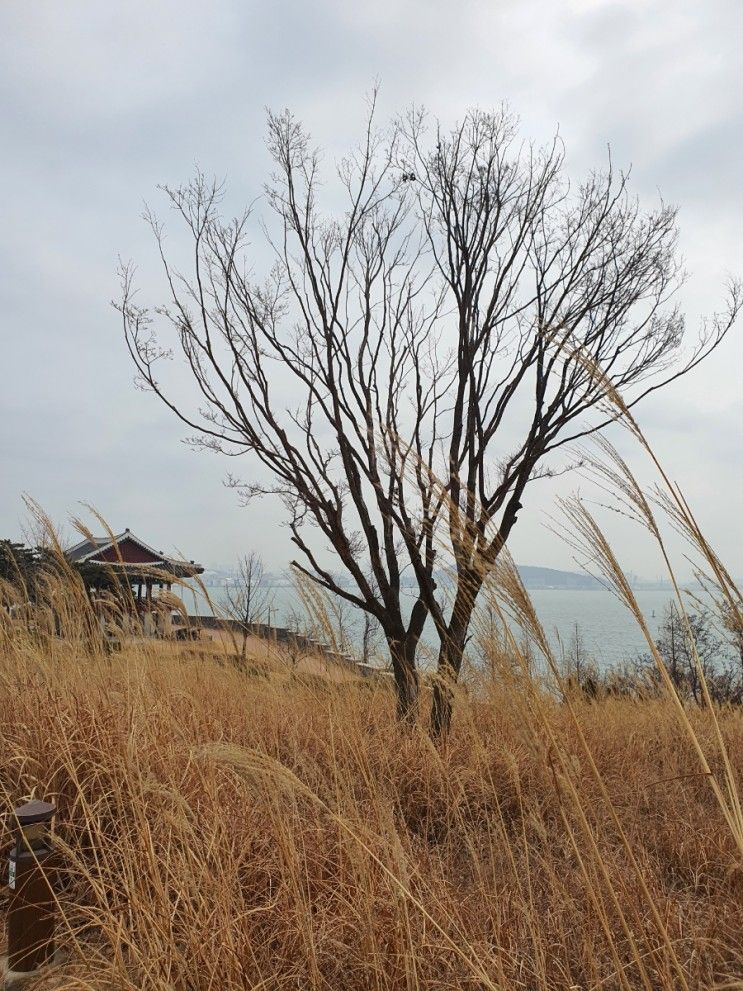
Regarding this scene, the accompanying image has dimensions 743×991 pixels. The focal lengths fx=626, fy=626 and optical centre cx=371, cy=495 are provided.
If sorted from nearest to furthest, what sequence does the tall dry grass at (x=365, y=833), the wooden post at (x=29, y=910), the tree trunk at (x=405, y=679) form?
1. the tall dry grass at (x=365, y=833)
2. the wooden post at (x=29, y=910)
3. the tree trunk at (x=405, y=679)

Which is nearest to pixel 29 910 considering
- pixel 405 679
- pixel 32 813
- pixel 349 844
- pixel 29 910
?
pixel 29 910

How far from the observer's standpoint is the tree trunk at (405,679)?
4211mm

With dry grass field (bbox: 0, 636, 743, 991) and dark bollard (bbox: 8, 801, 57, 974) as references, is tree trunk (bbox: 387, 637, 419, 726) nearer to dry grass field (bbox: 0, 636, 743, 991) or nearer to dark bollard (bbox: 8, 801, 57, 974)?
dry grass field (bbox: 0, 636, 743, 991)

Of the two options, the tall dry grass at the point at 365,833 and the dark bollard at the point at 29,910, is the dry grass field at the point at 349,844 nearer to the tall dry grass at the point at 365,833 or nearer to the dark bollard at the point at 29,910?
the tall dry grass at the point at 365,833

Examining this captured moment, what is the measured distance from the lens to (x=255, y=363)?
4996mm

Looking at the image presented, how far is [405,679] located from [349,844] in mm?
2465

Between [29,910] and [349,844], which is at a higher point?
[349,844]

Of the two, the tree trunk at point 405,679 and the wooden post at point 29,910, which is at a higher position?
the tree trunk at point 405,679

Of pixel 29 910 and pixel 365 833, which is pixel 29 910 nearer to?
pixel 29 910

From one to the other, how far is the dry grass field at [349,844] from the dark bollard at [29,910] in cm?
11

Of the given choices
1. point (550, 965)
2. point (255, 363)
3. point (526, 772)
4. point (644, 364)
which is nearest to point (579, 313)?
point (644, 364)

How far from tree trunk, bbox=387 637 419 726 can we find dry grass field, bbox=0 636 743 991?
12.8 inches

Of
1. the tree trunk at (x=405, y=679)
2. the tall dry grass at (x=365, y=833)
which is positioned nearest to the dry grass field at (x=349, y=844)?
the tall dry grass at (x=365, y=833)

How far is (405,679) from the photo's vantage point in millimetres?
4371
